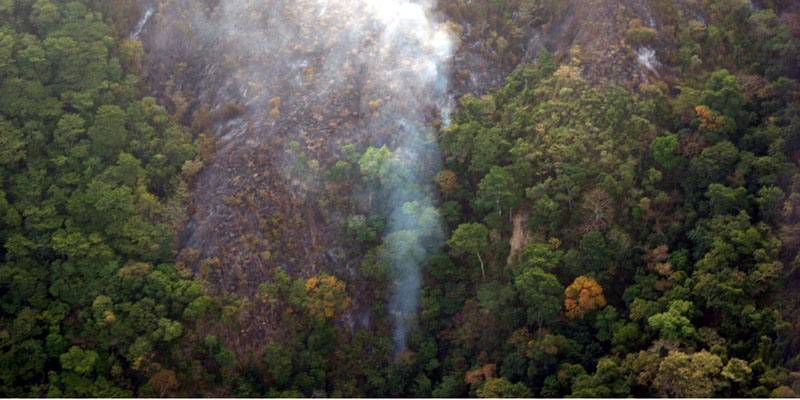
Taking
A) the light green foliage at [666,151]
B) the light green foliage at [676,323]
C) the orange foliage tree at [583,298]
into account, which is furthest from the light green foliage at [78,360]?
the light green foliage at [666,151]

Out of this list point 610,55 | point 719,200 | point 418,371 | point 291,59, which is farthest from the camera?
point 291,59

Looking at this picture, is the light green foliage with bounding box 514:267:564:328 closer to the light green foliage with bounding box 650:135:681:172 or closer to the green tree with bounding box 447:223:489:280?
the green tree with bounding box 447:223:489:280

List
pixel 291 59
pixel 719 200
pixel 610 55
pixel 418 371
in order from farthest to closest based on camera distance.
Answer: pixel 291 59 → pixel 610 55 → pixel 418 371 → pixel 719 200

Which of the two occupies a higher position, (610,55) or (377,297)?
(610,55)

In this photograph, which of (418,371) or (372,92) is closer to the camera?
(418,371)

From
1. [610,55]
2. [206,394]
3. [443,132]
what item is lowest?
[206,394]

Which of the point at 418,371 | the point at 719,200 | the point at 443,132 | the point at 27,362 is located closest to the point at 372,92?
the point at 443,132

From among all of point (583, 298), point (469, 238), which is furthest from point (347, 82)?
point (583, 298)

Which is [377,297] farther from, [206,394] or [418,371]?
[206,394]
